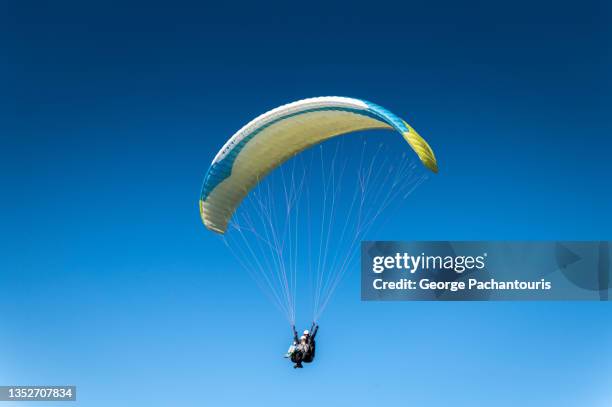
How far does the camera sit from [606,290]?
76.3 feet

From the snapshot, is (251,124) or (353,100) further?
(251,124)

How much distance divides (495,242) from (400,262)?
271 centimetres

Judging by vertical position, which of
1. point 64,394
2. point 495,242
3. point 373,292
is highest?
point 495,242

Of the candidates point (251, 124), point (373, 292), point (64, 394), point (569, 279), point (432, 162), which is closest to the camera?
point (432, 162)

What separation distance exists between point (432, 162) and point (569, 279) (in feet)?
32.8

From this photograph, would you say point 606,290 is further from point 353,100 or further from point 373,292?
point 353,100

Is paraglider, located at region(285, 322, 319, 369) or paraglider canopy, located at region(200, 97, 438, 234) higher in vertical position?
paraglider canopy, located at region(200, 97, 438, 234)

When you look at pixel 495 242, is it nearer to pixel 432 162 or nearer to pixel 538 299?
pixel 538 299

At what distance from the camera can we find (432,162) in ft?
47.1

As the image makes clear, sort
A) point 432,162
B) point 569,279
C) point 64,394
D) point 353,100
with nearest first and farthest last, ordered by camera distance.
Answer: point 432,162, point 353,100, point 569,279, point 64,394

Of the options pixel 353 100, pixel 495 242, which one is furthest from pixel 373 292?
pixel 353 100

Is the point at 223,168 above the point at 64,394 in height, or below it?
above

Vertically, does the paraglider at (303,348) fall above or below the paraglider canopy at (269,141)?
below

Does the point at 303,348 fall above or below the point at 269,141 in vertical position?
below
